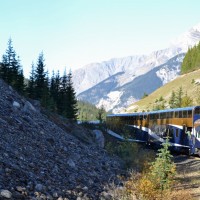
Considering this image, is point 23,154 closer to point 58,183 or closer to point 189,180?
point 58,183

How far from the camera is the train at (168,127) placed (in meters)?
36.2

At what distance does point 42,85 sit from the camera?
5994cm

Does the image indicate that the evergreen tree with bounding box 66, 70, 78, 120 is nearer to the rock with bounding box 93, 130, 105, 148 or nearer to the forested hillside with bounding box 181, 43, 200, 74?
the rock with bounding box 93, 130, 105, 148

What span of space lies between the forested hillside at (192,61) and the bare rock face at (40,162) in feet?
436

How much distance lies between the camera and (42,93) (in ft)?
184

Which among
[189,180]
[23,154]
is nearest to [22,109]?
[23,154]

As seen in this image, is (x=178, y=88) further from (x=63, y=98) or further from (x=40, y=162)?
(x=40, y=162)

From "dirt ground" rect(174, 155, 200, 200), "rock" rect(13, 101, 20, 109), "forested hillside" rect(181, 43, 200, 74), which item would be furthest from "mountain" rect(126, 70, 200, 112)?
"rock" rect(13, 101, 20, 109)

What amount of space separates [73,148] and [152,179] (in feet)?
23.2

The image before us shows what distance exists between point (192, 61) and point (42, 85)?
108m

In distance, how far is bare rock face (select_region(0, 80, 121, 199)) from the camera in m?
13.4

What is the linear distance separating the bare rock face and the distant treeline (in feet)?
63.5

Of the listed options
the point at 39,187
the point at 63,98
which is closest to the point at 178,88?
the point at 63,98

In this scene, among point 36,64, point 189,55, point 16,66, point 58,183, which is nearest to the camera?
point 58,183
